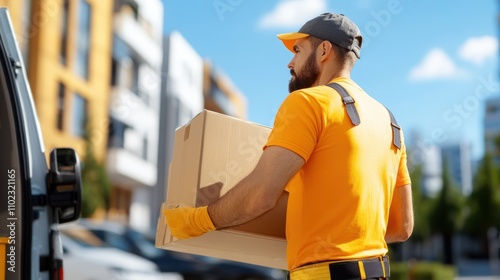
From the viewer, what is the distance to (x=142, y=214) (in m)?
44.9

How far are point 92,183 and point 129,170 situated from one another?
8193 mm

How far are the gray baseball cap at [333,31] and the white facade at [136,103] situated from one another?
34940mm

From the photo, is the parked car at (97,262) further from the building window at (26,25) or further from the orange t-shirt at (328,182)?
the building window at (26,25)

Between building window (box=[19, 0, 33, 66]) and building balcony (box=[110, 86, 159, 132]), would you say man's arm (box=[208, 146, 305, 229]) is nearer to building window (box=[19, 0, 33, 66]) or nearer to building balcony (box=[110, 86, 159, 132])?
building window (box=[19, 0, 33, 66])

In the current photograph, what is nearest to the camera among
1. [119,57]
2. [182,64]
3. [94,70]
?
[94,70]

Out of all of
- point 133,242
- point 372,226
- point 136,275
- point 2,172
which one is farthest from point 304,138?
point 133,242

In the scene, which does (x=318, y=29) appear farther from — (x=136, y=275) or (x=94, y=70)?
(x=94, y=70)

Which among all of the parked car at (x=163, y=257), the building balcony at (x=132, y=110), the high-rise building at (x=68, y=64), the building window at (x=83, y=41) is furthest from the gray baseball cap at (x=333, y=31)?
the building balcony at (x=132, y=110)

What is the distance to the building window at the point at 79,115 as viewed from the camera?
32344mm

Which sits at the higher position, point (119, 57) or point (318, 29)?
point (119, 57)

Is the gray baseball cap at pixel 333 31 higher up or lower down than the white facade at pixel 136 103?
lower down

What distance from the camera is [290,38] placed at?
292cm

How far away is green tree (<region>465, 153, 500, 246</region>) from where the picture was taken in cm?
5488

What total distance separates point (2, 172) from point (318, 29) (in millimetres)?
1363
